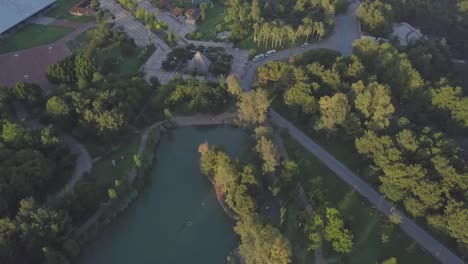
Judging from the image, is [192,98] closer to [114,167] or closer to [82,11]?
[114,167]

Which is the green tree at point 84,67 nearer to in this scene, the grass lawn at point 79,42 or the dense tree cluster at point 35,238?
the grass lawn at point 79,42

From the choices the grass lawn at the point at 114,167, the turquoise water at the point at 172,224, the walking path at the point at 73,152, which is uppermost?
the walking path at the point at 73,152

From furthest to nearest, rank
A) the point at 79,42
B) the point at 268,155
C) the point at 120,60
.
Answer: the point at 79,42 < the point at 120,60 < the point at 268,155

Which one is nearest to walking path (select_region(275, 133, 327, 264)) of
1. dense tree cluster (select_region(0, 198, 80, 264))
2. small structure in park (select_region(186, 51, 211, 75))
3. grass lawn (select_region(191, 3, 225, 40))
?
small structure in park (select_region(186, 51, 211, 75))

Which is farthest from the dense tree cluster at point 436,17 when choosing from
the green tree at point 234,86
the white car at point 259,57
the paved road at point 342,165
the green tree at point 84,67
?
the green tree at point 84,67

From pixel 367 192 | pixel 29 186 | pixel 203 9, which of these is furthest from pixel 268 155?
pixel 203 9

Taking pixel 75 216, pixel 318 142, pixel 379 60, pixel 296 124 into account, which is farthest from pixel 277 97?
pixel 75 216
